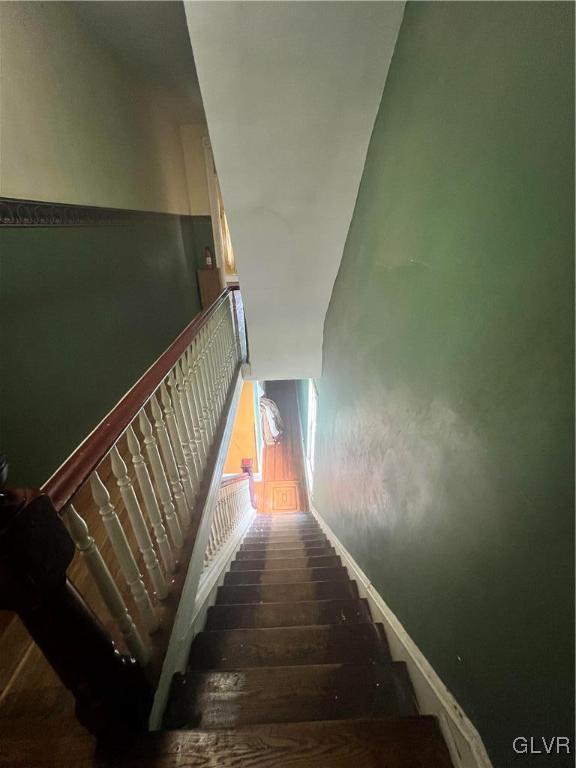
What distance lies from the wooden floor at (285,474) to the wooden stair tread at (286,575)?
3265 millimetres

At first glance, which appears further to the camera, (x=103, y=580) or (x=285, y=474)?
(x=285, y=474)

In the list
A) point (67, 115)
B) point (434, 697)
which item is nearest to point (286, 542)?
point (434, 697)

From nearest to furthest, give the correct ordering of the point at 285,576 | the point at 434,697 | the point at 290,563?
the point at 434,697, the point at 285,576, the point at 290,563

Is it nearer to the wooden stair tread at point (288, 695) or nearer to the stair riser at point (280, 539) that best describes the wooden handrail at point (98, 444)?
the wooden stair tread at point (288, 695)

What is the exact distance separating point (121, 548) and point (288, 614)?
1.22 m

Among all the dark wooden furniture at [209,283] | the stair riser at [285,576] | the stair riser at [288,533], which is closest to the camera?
the stair riser at [285,576]

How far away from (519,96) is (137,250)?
2.89m

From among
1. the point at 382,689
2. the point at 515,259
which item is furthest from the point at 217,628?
the point at 515,259

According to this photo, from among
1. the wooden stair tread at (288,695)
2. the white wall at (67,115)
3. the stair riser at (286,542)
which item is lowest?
the stair riser at (286,542)

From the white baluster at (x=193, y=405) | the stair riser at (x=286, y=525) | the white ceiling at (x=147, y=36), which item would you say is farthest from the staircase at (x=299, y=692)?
the white ceiling at (x=147, y=36)

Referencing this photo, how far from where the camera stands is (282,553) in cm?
289

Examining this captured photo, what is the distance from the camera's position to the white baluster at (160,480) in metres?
1.14

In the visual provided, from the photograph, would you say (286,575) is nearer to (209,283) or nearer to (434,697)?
(434,697)

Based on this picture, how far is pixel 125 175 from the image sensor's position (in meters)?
2.59
